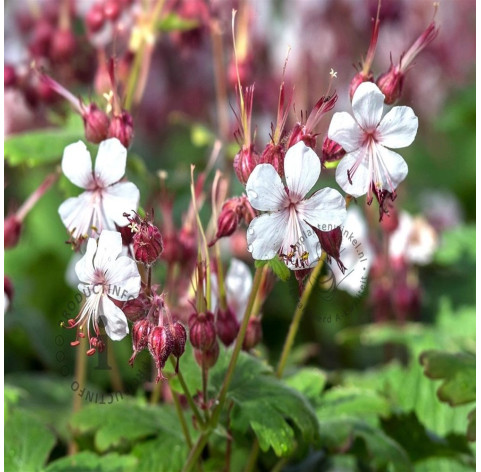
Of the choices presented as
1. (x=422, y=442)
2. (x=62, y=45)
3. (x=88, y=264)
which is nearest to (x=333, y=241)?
(x=88, y=264)

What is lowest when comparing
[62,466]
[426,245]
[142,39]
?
[62,466]

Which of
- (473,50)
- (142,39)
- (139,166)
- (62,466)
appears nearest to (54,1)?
(142,39)

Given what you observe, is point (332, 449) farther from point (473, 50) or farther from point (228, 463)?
point (473, 50)

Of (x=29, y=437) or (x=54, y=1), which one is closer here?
(x=29, y=437)

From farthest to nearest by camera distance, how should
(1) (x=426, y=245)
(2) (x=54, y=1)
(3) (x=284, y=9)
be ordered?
(3) (x=284, y=9)
(2) (x=54, y=1)
(1) (x=426, y=245)

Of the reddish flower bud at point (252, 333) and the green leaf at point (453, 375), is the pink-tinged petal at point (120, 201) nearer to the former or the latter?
the reddish flower bud at point (252, 333)

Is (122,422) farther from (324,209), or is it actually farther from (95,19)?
(95,19)

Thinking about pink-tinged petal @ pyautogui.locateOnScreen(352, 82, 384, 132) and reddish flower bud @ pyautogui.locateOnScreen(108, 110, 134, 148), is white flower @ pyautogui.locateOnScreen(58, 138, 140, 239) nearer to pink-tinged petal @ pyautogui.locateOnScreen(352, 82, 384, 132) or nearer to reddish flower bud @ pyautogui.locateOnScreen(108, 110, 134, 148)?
reddish flower bud @ pyautogui.locateOnScreen(108, 110, 134, 148)

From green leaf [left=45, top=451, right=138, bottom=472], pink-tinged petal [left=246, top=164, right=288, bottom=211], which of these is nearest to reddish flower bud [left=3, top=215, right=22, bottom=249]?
green leaf [left=45, top=451, right=138, bottom=472]
